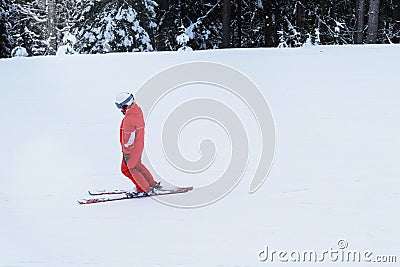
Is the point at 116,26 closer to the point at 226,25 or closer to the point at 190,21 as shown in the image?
the point at 190,21

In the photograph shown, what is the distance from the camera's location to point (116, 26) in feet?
70.2

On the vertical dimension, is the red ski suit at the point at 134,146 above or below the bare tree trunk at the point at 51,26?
above

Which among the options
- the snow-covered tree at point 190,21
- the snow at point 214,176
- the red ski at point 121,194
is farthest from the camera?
the snow-covered tree at point 190,21

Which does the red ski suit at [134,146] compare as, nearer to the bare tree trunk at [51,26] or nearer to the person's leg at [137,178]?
the person's leg at [137,178]

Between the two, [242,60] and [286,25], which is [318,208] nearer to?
[242,60]

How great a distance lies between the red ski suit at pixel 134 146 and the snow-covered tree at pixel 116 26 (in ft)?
51.4

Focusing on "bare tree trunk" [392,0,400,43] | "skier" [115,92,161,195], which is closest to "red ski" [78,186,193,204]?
"skier" [115,92,161,195]

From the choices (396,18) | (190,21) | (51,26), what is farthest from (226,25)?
(396,18)

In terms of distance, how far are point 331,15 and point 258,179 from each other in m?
A: 21.7

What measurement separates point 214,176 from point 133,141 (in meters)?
1.45

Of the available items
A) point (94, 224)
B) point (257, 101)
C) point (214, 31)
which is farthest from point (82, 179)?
point (214, 31)

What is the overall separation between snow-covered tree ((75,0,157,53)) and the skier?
51.4ft

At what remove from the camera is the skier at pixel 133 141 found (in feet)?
19.9

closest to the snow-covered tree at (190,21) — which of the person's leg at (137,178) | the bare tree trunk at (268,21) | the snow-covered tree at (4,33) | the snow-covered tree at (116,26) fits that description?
the snow-covered tree at (116,26)
